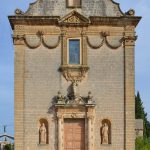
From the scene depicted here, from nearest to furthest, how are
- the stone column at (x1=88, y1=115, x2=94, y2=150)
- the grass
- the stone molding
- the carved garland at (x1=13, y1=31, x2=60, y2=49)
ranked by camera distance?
the stone column at (x1=88, y1=115, x2=94, y2=150) < the stone molding < the carved garland at (x1=13, y1=31, x2=60, y2=49) < the grass

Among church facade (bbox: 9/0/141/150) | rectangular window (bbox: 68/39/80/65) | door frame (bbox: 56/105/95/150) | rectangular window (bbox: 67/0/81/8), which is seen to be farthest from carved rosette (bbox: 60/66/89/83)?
rectangular window (bbox: 67/0/81/8)

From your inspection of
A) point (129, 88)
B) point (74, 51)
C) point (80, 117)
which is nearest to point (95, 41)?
point (74, 51)

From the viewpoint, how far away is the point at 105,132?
98.3 ft

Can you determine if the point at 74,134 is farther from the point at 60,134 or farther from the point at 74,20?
the point at 74,20

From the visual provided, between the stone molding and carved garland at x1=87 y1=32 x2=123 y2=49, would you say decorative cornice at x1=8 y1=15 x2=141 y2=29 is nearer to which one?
carved garland at x1=87 y1=32 x2=123 y2=49

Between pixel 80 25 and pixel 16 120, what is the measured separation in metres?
5.61

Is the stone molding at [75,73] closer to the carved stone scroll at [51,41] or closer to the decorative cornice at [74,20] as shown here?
the carved stone scroll at [51,41]

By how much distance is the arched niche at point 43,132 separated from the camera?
1177 inches

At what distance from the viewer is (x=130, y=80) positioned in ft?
99.7

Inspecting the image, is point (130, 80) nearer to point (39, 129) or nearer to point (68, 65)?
point (68, 65)

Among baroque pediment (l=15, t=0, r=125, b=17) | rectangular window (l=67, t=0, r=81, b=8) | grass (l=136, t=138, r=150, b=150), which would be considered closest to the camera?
baroque pediment (l=15, t=0, r=125, b=17)

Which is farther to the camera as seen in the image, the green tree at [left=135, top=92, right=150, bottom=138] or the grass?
the green tree at [left=135, top=92, right=150, bottom=138]

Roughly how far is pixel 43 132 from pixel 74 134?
4.92ft

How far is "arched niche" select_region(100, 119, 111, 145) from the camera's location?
98.1 feet
